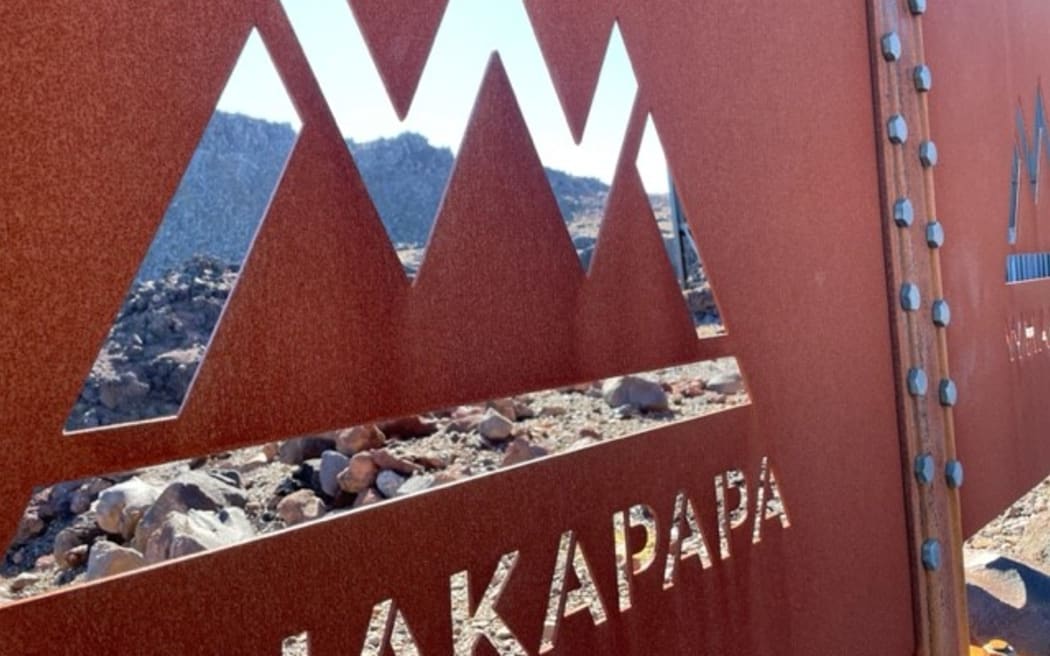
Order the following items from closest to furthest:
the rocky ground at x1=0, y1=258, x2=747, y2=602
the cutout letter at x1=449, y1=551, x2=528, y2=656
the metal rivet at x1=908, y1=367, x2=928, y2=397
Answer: the cutout letter at x1=449, y1=551, x2=528, y2=656, the metal rivet at x1=908, y1=367, x2=928, y2=397, the rocky ground at x1=0, y1=258, x2=747, y2=602

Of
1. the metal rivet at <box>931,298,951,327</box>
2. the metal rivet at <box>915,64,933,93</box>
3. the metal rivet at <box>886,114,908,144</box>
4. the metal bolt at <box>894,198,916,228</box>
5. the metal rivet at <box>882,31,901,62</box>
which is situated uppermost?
the metal rivet at <box>882,31,901,62</box>

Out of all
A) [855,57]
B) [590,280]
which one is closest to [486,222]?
[590,280]

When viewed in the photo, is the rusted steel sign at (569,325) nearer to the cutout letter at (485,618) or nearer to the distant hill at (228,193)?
the cutout letter at (485,618)

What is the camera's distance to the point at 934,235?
1.63 meters

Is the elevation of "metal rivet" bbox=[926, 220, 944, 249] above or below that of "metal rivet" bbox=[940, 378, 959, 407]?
above

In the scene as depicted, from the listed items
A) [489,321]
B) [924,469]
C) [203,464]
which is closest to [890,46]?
[924,469]

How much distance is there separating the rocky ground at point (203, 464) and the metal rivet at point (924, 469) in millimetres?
834

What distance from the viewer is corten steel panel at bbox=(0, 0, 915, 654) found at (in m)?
0.62

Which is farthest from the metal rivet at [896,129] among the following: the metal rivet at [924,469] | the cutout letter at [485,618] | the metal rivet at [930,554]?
the cutout letter at [485,618]

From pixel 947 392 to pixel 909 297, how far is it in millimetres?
187

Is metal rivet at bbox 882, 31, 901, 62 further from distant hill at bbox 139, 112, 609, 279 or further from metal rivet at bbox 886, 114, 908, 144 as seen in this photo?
distant hill at bbox 139, 112, 609, 279

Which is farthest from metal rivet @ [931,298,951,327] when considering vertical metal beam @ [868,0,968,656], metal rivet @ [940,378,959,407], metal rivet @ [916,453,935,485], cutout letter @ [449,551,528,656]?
cutout letter @ [449,551,528,656]

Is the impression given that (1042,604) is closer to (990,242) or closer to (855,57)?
(990,242)

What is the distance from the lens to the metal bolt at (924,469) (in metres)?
1.59
